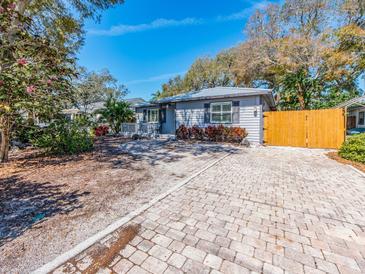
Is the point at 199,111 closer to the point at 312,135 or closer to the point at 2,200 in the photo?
the point at 312,135

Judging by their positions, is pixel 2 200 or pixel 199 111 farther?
pixel 199 111

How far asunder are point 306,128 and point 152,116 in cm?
1150

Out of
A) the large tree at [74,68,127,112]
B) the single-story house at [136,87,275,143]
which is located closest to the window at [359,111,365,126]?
the single-story house at [136,87,275,143]

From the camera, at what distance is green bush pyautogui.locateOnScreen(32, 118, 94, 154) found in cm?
753

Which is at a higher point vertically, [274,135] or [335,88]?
[335,88]

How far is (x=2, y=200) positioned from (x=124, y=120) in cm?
1355

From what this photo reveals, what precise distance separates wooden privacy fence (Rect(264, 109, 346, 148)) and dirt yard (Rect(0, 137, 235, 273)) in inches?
228

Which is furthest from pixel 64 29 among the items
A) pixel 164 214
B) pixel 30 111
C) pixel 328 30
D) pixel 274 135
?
pixel 328 30

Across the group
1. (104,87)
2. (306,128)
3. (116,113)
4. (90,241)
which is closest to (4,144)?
(90,241)

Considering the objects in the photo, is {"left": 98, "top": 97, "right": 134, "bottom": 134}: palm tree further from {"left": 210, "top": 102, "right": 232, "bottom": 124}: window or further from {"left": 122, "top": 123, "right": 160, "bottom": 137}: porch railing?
{"left": 210, "top": 102, "right": 232, "bottom": 124}: window

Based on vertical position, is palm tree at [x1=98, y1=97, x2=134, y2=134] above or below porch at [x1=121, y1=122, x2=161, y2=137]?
above

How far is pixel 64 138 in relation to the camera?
7.72m

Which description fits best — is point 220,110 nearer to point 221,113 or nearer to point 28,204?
Result: point 221,113

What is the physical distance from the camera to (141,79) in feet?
104
